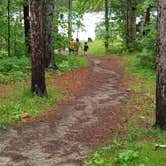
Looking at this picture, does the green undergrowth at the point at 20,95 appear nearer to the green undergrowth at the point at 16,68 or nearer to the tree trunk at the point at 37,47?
the green undergrowth at the point at 16,68

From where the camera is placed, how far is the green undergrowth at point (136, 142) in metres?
8.42

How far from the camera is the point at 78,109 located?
1327 cm

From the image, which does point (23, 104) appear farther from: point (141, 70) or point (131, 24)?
point (131, 24)

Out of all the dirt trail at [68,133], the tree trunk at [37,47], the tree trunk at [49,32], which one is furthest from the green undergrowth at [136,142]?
the tree trunk at [49,32]

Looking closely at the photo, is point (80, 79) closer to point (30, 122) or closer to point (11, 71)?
point (11, 71)

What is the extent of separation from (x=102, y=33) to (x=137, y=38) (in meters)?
6.55

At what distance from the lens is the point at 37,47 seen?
1369 cm

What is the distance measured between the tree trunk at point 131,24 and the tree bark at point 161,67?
22051 millimetres

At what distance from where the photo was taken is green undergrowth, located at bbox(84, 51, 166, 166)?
8422mm

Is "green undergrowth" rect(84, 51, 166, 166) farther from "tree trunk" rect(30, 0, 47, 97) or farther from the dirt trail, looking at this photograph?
"tree trunk" rect(30, 0, 47, 97)

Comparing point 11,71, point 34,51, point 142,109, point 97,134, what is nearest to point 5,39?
point 11,71

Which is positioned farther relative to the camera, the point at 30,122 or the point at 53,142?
the point at 30,122

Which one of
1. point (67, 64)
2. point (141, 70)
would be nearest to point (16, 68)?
point (67, 64)

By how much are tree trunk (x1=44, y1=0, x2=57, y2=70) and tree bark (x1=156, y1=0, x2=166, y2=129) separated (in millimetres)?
9680
